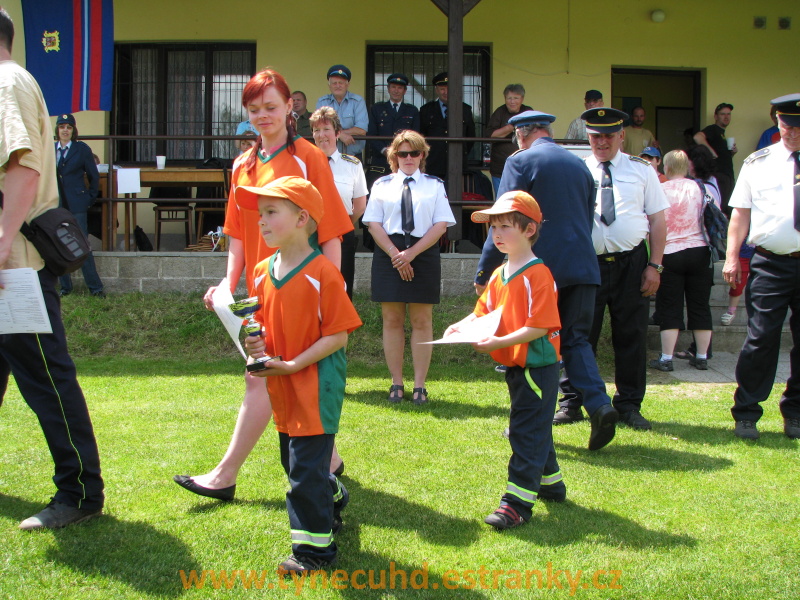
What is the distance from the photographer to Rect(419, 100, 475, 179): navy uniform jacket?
10.7m

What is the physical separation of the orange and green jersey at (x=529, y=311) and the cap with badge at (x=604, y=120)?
6.70 feet

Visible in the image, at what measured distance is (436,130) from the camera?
10.8m

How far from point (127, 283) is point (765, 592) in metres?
8.25

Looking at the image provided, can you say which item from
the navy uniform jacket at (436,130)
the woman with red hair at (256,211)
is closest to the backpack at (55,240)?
the woman with red hair at (256,211)

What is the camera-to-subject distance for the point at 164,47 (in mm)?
11914

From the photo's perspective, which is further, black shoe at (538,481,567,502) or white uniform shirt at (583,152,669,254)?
white uniform shirt at (583,152,669,254)

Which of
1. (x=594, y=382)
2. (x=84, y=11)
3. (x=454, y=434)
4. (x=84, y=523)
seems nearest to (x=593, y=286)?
(x=594, y=382)

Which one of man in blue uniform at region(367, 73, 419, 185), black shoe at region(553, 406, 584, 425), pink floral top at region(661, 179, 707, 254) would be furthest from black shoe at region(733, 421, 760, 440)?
man in blue uniform at region(367, 73, 419, 185)

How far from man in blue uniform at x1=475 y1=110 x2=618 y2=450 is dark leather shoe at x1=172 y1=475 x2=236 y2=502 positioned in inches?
74.2

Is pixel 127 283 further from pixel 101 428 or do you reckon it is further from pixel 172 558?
pixel 172 558

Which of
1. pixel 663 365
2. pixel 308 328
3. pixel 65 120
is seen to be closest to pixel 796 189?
pixel 663 365

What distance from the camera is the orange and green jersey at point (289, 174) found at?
364 centimetres

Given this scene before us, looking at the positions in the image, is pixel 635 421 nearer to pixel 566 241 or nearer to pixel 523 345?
pixel 566 241

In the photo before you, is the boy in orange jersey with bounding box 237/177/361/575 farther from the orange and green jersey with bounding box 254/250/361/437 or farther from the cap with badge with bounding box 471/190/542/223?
the cap with badge with bounding box 471/190/542/223
